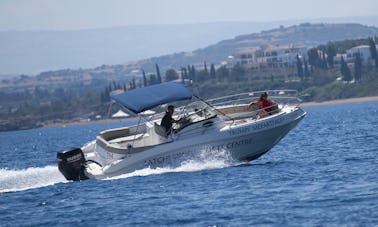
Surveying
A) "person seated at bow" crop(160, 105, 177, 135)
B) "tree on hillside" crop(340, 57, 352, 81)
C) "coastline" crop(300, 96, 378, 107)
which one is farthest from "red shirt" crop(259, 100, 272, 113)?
"tree on hillside" crop(340, 57, 352, 81)

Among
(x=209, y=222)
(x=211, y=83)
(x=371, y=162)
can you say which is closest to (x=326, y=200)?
(x=209, y=222)

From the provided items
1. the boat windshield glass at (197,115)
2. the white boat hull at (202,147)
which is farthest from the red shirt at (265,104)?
the boat windshield glass at (197,115)

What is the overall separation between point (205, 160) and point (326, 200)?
881cm

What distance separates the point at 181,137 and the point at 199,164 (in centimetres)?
116

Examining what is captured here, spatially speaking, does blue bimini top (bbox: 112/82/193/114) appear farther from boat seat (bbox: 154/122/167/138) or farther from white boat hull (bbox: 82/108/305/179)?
white boat hull (bbox: 82/108/305/179)

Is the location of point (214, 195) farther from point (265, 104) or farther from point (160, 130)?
point (265, 104)

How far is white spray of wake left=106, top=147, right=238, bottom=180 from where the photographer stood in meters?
32.6

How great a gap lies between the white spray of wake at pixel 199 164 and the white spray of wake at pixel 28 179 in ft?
10.9

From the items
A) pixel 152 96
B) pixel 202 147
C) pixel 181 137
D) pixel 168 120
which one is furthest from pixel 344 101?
pixel 181 137

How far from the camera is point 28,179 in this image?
36.0 metres

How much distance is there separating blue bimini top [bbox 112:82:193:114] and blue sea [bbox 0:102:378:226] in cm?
222

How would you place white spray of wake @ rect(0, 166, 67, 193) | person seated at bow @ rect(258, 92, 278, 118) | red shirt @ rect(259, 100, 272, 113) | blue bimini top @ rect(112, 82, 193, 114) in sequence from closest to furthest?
blue bimini top @ rect(112, 82, 193, 114) → person seated at bow @ rect(258, 92, 278, 118) → white spray of wake @ rect(0, 166, 67, 193) → red shirt @ rect(259, 100, 272, 113)

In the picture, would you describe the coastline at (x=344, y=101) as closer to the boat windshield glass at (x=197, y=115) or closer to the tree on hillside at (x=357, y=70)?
the tree on hillside at (x=357, y=70)

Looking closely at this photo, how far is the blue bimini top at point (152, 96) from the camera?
109ft
